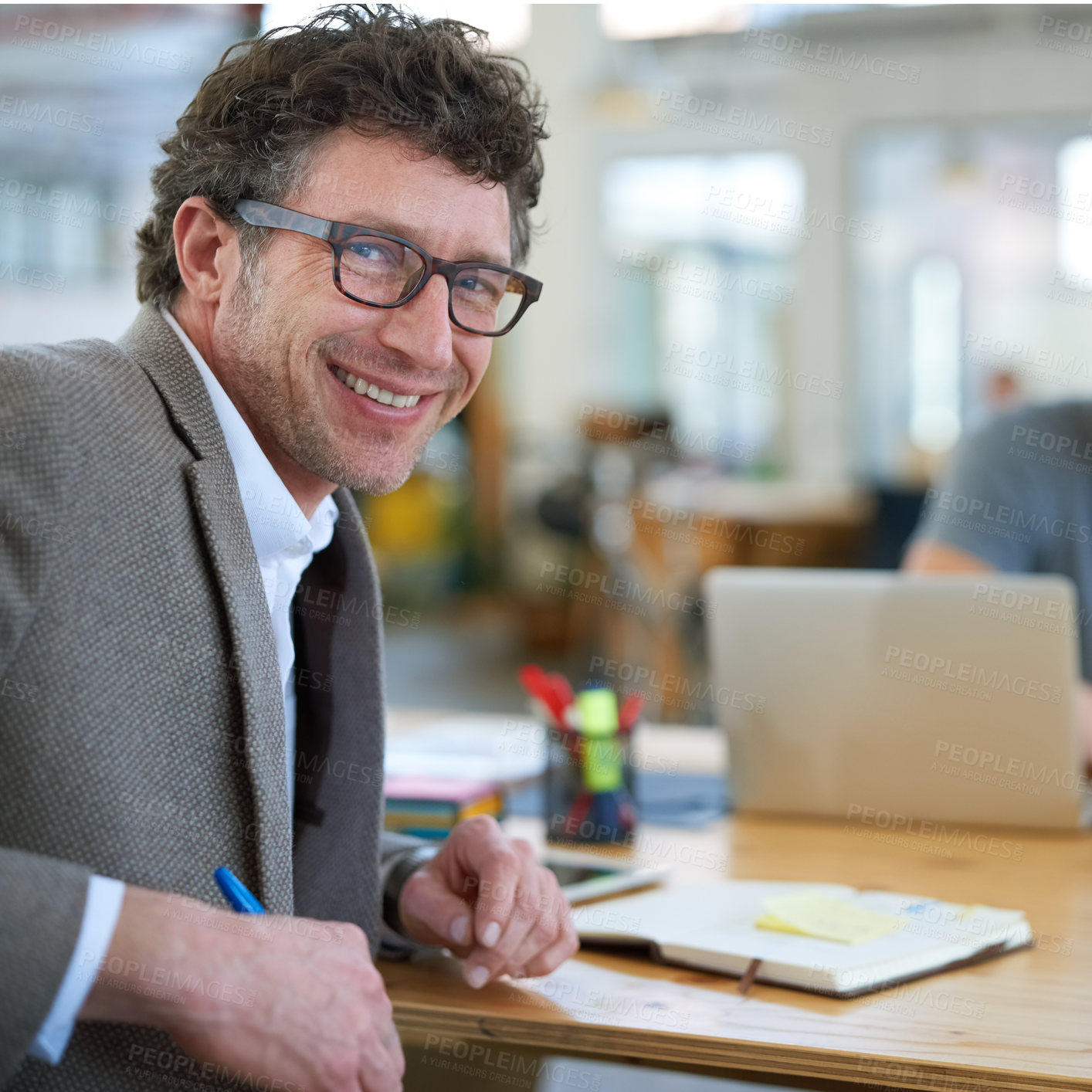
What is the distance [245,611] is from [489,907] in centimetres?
40

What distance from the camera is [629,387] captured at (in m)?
9.11

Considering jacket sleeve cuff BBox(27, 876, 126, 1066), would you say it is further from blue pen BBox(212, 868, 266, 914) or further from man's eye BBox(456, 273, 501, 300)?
man's eye BBox(456, 273, 501, 300)

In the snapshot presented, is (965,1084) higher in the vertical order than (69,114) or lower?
lower

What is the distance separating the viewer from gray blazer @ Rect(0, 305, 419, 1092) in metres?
0.92

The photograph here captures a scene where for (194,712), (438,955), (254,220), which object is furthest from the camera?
Answer: (438,955)

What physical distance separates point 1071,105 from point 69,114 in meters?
5.87

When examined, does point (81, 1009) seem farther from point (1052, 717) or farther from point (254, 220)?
point (1052, 717)

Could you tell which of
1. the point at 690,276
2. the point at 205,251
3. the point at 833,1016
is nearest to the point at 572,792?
the point at 833,1016

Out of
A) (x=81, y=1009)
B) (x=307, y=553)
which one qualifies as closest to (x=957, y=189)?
(x=307, y=553)

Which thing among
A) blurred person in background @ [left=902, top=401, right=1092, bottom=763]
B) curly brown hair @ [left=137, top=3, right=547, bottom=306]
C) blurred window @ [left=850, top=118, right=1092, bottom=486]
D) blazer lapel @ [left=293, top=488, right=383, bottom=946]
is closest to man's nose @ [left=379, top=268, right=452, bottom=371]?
curly brown hair @ [left=137, top=3, right=547, bottom=306]

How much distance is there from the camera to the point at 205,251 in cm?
128

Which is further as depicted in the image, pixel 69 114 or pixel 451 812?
pixel 69 114

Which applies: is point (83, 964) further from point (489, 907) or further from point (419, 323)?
point (419, 323)

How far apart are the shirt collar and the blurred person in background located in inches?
60.2
